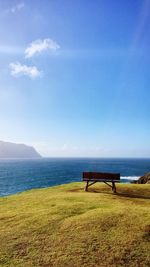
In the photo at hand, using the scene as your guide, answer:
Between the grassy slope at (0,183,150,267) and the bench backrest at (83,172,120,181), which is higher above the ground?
the bench backrest at (83,172,120,181)

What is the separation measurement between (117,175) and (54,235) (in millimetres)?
12393

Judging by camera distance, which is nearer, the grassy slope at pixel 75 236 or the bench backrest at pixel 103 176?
the grassy slope at pixel 75 236

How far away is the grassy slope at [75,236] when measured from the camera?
8969 millimetres

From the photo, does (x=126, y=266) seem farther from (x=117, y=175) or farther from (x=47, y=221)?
(x=117, y=175)

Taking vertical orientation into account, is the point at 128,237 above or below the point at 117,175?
below

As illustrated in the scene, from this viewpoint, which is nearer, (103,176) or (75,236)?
(75,236)

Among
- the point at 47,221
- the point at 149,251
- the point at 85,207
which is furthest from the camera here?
the point at 85,207

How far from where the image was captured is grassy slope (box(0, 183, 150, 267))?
8969 mm

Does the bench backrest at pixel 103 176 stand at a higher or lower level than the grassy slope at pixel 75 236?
higher

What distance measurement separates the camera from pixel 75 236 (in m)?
10.7

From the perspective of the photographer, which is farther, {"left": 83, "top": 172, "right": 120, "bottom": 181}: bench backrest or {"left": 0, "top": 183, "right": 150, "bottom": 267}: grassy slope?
{"left": 83, "top": 172, "right": 120, "bottom": 181}: bench backrest

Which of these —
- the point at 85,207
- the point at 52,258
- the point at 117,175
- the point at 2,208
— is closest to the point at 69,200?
the point at 85,207

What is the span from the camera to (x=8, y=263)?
8.73m

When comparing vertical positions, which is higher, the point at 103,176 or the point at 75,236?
the point at 103,176
